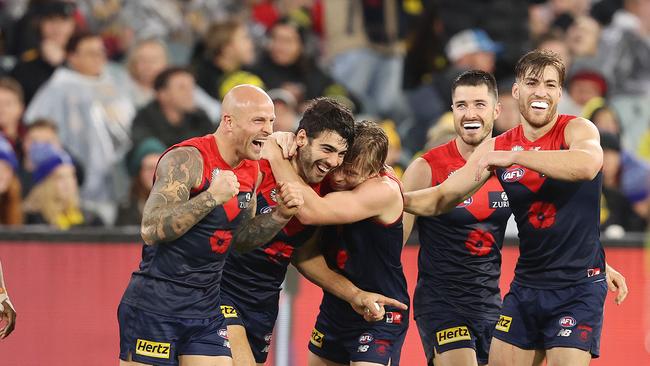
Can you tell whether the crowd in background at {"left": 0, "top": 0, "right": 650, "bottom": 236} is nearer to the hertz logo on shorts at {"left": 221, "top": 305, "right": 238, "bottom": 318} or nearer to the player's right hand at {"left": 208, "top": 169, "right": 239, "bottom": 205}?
the hertz logo on shorts at {"left": 221, "top": 305, "right": 238, "bottom": 318}

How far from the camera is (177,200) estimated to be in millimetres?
7312

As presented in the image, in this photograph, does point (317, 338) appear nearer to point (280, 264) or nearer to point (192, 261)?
point (280, 264)

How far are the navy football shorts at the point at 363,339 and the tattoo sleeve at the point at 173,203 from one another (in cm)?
149

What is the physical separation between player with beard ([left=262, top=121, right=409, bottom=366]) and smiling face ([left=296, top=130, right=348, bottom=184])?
105mm

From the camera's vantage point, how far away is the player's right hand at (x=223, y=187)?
723 centimetres

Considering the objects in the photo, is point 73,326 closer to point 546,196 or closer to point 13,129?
point 13,129

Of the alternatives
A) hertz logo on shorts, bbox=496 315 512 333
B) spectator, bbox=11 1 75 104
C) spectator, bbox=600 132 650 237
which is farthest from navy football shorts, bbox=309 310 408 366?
spectator, bbox=11 1 75 104

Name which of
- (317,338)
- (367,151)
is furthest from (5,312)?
(367,151)

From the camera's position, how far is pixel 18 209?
11477mm

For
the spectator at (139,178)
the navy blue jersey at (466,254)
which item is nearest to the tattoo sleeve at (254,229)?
the navy blue jersey at (466,254)

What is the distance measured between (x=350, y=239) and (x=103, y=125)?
539 centimetres

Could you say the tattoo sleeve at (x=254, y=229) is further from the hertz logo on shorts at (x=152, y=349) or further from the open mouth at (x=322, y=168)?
the hertz logo on shorts at (x=152, y=349)

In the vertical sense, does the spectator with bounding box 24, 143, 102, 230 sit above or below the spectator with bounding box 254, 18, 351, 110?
below

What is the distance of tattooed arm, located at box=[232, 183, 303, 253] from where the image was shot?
765cm
